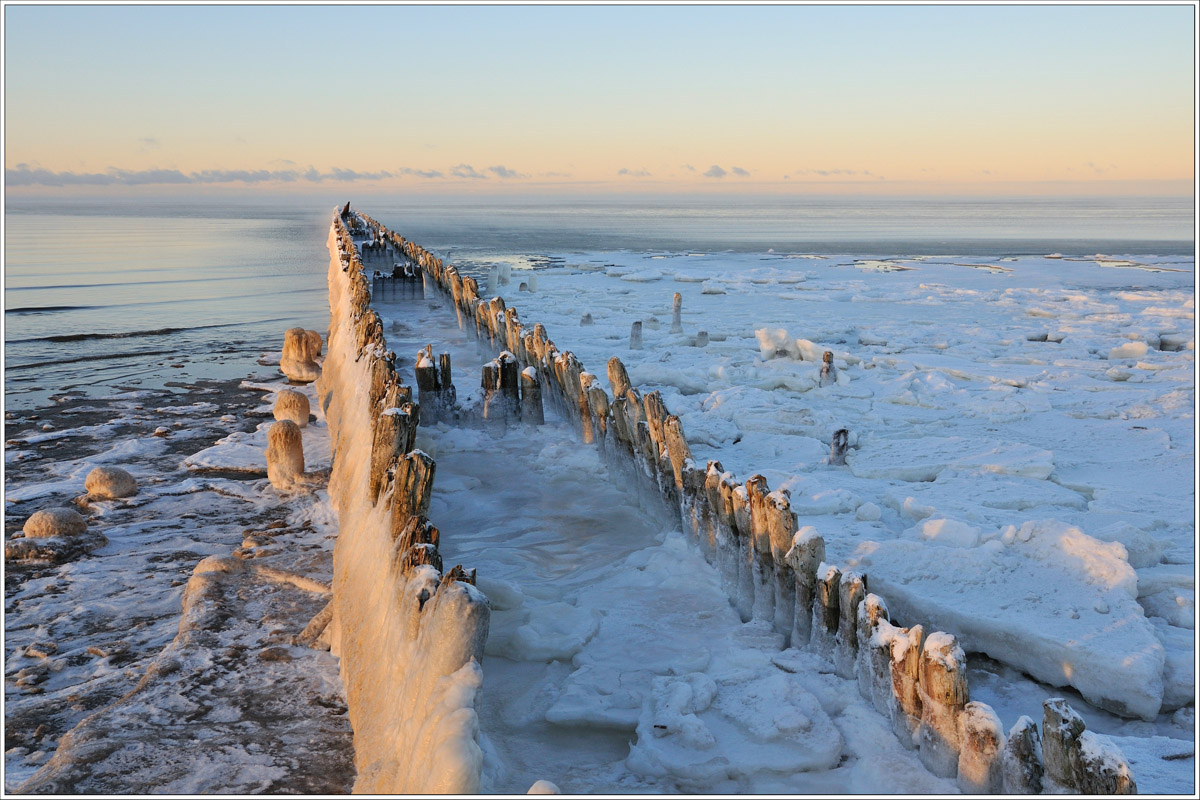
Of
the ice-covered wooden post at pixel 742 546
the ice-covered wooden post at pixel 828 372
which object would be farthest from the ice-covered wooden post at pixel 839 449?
the ice-covered wooden post at pixel 828 372

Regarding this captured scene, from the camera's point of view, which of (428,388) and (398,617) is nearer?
(398,617)

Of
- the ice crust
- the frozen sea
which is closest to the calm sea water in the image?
the frozen sea

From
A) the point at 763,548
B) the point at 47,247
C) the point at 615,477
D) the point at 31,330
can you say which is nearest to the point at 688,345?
the point at 615,477

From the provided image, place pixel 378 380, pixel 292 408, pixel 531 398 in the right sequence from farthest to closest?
pixel 292 408 → pixel 531 398 → pixel 378 380

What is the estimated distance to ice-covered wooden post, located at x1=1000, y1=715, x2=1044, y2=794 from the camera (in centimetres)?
265

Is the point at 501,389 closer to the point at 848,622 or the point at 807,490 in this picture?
the point at 807,490

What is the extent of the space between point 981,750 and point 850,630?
0.83m

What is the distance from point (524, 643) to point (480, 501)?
221cm

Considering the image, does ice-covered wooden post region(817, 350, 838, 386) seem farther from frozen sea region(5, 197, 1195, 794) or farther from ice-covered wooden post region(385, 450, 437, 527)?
ice-covered wooden post region(385, 450, 437, 527)

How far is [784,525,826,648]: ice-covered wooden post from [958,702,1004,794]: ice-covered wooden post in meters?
1.00

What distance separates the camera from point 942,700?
2926 mm

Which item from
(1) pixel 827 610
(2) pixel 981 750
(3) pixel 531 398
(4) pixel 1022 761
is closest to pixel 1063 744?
(4) pixel 1022 761

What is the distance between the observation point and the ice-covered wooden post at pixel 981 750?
2734mm

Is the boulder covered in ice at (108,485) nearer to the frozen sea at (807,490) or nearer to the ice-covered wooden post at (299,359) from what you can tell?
the frozen sea at (807,490)
